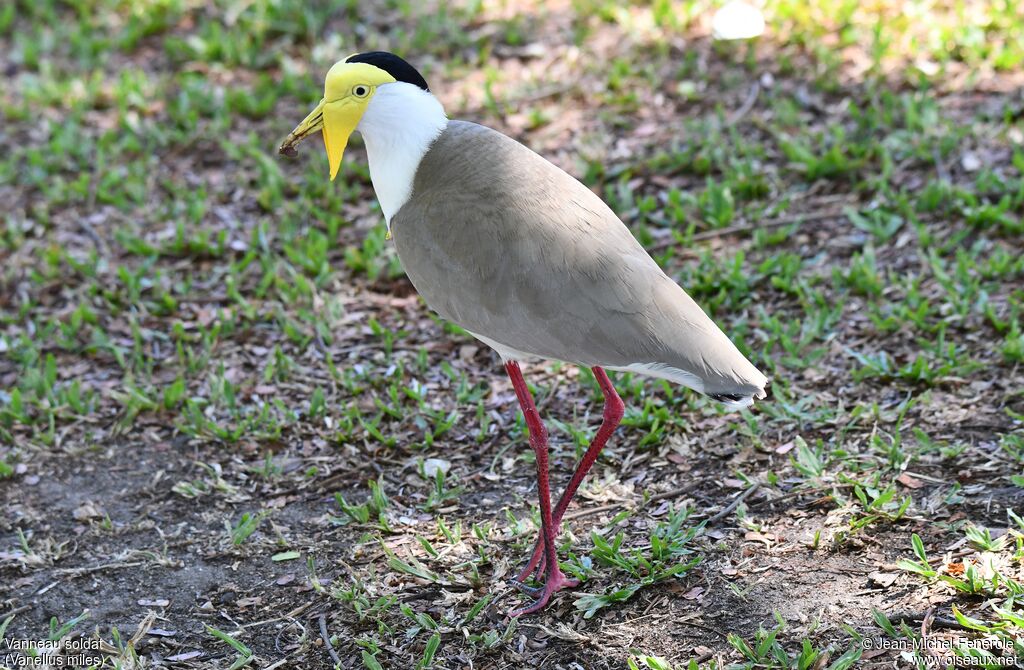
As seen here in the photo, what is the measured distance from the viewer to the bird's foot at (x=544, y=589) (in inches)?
142

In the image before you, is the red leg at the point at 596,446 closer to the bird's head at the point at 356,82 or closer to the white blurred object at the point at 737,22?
the bird's head at the point at 356,82

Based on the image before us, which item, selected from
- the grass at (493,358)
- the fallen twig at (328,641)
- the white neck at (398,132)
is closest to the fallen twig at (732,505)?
the grass at (493,358)

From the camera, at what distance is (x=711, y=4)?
22.8 ft

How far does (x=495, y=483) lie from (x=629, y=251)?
1208mm

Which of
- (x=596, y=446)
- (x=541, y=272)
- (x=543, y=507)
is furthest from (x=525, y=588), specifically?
(x=541, y=272)

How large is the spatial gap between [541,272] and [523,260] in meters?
0.07

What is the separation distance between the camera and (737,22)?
22.3 feet

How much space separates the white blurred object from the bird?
341 centimetres

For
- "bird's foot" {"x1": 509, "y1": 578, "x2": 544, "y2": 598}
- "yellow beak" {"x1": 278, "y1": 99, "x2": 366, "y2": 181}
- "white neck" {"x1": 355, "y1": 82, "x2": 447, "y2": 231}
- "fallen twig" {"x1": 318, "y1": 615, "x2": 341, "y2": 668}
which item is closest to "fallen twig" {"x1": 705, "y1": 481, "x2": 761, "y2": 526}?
"bird's foot" {"x1": 509, "y1": 578, "x2": 544, "y2": 598}

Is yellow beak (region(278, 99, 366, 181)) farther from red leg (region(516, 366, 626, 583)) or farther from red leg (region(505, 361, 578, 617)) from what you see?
red leg (region(516, 366, 626, 583))

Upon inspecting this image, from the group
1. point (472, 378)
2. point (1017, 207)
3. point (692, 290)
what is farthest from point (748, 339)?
point (1017, 207)

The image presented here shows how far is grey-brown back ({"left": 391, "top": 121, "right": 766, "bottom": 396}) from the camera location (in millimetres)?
3377

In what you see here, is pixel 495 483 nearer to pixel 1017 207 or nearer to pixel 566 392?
pixel 566 392

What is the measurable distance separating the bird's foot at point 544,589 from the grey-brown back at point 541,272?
0.77 meters
